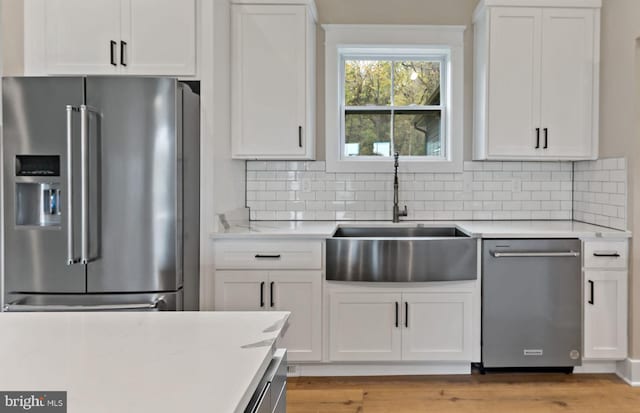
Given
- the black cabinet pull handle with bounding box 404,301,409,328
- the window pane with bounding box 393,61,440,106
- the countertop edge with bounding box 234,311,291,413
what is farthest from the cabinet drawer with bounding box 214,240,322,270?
the countertop edge with bounding box 234,311,291,413

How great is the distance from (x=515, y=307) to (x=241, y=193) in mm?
2008

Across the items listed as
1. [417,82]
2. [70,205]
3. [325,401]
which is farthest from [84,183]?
[417,82]

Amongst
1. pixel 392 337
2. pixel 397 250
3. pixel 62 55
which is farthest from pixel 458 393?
pixel 62 55

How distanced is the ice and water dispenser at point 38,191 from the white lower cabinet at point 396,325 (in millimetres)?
1612

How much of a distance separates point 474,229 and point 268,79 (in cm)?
166

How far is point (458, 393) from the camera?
113 inches

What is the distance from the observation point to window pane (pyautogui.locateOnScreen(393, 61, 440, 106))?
3.87 metres

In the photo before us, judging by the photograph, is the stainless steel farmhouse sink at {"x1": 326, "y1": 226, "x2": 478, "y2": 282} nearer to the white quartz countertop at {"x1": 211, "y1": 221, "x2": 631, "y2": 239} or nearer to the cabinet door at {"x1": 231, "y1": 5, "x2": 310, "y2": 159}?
the white quartz countertop at {"x1": 211, "y1": 221, "x2": 631, "y2": 239}

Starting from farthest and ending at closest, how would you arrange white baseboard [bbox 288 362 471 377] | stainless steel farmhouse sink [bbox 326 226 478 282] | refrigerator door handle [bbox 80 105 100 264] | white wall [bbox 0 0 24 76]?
1. white baseboard [bbox 288 362 471 377]
2. stainless steel farmhouse sink [bbox 326 226 478 282]
3. white wall [bbox 0 0 24 76]
4. refrigerator door handle [bbox 80 105 100 264]

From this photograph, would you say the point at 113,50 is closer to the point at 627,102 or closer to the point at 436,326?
the point at 436,326

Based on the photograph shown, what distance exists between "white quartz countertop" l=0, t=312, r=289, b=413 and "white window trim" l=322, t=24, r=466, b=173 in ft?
8.49

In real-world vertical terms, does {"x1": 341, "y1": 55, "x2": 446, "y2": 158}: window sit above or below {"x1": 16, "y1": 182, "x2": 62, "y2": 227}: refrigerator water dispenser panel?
above

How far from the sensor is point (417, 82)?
3875 millimetres

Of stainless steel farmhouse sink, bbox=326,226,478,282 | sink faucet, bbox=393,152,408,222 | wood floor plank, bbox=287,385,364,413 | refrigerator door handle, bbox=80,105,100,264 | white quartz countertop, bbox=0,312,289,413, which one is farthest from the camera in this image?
sink faucet, bbox=393,152,408,222
